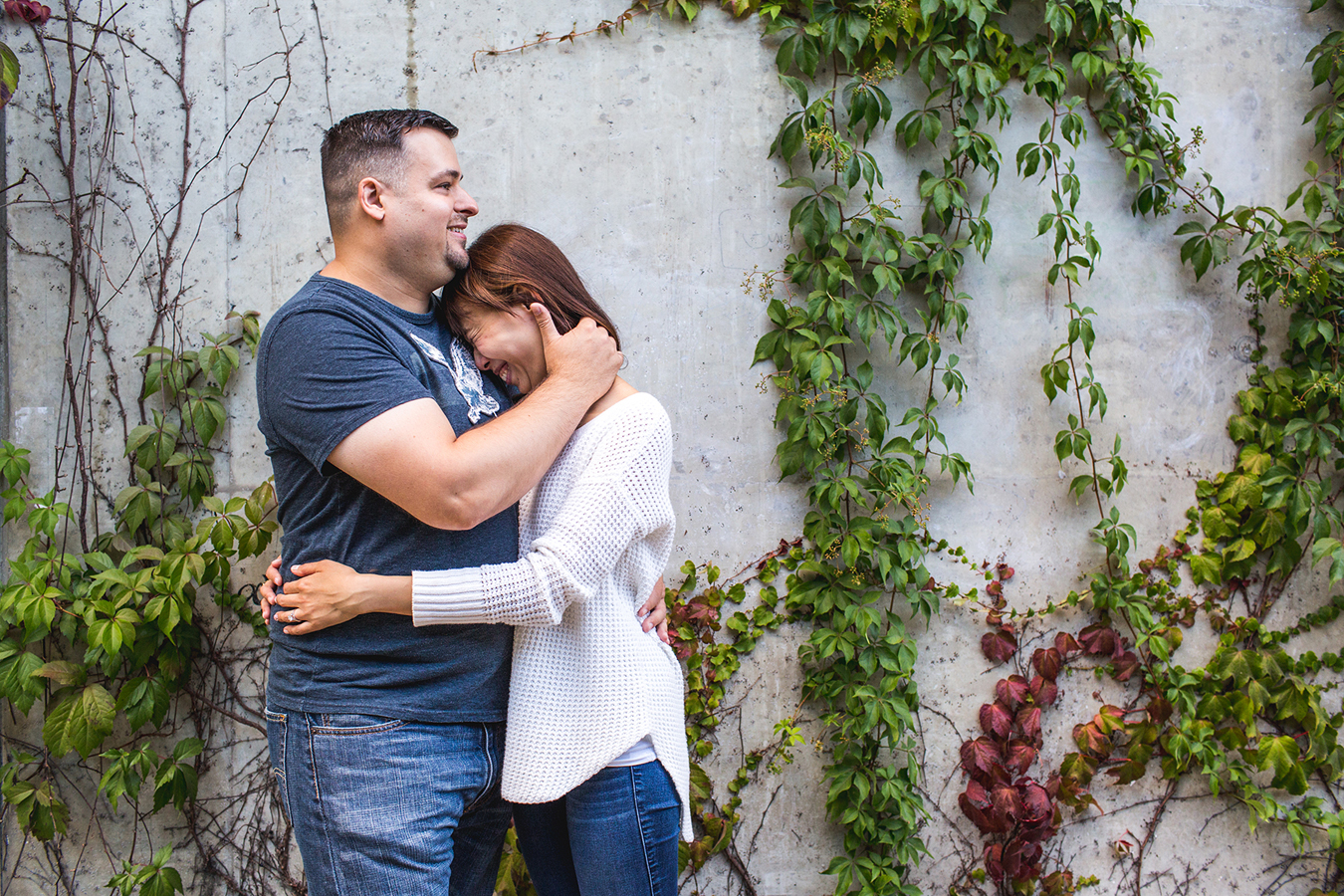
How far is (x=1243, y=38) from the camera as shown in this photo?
2.49 meters

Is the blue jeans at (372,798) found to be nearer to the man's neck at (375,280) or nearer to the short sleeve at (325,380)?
the short sleeve at (325,380)

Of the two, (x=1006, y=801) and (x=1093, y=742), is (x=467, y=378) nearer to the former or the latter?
(x=1006, y=801)

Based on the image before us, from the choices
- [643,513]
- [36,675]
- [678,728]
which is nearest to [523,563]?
[643,513]

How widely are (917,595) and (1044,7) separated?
1.77 meters

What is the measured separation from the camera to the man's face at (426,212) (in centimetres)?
142

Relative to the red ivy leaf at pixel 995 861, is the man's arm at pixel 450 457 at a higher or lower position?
higher

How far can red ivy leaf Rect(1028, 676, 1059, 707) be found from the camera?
232cm

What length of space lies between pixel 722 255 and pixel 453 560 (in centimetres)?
128

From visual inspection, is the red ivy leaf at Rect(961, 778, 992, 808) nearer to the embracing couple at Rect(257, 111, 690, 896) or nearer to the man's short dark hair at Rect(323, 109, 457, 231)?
the embracing couple at Rect(257, 111, 690, 896)

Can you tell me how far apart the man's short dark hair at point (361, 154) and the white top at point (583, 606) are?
0.59 metres

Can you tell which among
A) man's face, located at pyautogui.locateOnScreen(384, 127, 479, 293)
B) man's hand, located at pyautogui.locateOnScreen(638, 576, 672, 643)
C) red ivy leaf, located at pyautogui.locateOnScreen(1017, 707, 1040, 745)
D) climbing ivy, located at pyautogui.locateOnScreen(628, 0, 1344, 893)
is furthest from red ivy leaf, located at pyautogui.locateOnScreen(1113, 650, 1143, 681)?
man's face, located at pyautogui.locateOnScreen(384, 127, 479, 293)

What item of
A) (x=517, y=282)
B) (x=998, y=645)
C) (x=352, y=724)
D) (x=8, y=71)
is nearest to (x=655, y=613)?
(x=352, y=724)


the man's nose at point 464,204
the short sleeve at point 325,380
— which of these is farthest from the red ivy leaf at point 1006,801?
the man's nose at point 464,204

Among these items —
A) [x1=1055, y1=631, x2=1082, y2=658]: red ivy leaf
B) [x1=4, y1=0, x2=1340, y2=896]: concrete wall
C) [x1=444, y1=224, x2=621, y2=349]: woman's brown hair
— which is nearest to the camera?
[x1=444, y1=224, x2=621, y2=349]: woman's brown hair
